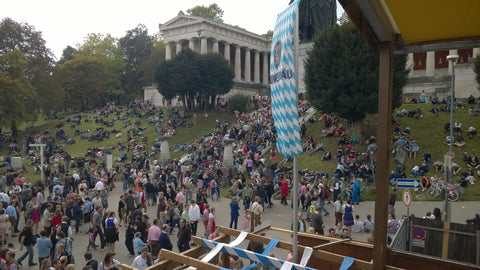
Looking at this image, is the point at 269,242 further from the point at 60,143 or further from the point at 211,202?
the point at 60,143

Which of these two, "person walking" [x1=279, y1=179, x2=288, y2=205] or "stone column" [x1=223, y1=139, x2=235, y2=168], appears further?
"stone column" [x1=223, y1=139, x2=235, y2=168]

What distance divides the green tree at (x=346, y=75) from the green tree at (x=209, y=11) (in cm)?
5917

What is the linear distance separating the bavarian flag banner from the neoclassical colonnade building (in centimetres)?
5229

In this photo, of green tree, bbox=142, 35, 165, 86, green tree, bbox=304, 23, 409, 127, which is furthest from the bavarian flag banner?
green tree, bbox=142, 35, 165, 86

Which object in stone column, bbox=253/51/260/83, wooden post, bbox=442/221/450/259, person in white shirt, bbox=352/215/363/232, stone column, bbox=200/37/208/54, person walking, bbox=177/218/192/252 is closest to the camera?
wooden post, bbox=442/221/450/259

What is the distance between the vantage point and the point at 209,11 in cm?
8638

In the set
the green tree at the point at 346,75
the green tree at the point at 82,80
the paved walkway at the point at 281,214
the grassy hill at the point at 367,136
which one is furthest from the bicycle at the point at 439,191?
the green tree at the point at 82,80

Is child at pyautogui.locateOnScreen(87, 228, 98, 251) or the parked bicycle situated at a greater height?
the parked bicycle

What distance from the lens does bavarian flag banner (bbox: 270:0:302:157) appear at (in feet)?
16.6

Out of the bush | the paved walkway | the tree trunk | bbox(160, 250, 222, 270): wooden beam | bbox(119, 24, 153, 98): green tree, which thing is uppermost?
bbox(119, 24, 153, 98): green tree

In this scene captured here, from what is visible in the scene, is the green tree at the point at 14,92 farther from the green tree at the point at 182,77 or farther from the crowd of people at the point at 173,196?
the green tree at the point at 182,77

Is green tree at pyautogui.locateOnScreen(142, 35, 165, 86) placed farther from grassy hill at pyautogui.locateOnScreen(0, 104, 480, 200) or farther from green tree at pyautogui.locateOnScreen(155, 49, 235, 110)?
grassy hill at pyautogui.locateOnScreen(0, 104, 480, 200)

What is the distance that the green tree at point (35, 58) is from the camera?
54.2 m

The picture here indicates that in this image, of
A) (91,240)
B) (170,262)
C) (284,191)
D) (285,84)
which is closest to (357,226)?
(284,191)
